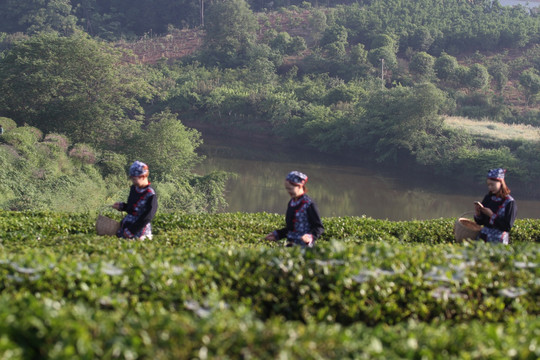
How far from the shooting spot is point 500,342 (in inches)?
141

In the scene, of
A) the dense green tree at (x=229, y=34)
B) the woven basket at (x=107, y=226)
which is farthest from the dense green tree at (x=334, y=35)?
the woven basket at (x=107, y=226)

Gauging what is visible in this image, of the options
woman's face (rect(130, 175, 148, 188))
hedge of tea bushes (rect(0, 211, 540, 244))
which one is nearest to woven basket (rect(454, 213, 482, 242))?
hedge of tea bushes (rect(0, 211, 540, 244))

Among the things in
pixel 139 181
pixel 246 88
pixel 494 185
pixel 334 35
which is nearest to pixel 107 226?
pixel 139 181

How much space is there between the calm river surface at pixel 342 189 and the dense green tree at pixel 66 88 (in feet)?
22.3

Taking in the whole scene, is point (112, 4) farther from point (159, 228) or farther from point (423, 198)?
point (159, 228)

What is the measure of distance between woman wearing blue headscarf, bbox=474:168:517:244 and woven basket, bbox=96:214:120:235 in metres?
4.88

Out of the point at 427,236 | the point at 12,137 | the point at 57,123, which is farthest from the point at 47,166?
the point at 427,236

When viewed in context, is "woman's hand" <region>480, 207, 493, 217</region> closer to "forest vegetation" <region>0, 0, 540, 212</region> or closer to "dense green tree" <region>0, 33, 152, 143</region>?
"forest vegetation" <region>0, 0, 540, 212</region>

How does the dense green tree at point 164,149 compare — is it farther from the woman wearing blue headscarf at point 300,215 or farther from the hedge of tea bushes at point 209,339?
the hedge of tea bushes at point 209,339

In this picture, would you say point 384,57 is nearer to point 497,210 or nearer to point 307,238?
point 497,210

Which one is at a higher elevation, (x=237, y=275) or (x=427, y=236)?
(x=237, y=275)

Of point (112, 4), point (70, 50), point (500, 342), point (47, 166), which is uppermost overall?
point (112, 4)

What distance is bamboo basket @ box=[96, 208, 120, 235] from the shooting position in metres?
8.19

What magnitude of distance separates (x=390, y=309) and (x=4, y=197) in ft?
55.3
